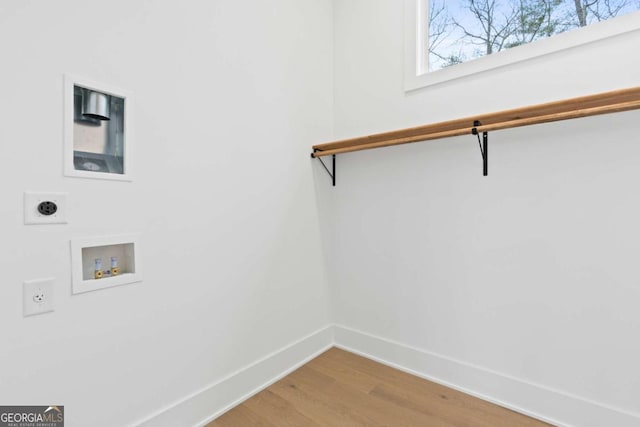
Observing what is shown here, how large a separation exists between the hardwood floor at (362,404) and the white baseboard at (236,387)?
4 cm

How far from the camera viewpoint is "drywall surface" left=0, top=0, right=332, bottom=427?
975 millimetres

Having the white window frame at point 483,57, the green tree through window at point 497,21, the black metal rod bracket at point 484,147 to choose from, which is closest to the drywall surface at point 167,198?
the white window frame at point 483,57

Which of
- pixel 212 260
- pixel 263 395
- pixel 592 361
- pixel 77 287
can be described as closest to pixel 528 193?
pixel 592 361

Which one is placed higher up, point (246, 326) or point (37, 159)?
point (37, 159)

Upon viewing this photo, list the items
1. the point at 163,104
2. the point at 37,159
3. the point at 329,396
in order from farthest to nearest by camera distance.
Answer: the point at 329,396 < the point at 163,104 < the point at 37,159

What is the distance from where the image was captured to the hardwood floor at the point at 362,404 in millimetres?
1446

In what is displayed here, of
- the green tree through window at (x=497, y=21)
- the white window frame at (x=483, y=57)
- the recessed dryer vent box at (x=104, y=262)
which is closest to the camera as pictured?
the recessed dryer vent box at (x=104, y=262)

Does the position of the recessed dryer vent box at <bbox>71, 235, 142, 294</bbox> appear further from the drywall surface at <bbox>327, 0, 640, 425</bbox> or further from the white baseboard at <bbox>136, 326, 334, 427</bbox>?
the drywall surface at <bbox>327, 0, 640, 425</bbox>

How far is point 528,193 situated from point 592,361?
2.60 ft

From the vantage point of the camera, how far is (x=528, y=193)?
148 cm

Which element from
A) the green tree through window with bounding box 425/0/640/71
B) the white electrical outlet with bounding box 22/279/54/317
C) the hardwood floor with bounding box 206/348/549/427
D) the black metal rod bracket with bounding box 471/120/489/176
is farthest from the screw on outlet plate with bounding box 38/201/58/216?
the green tree through window with bounding box 425/0/640/71

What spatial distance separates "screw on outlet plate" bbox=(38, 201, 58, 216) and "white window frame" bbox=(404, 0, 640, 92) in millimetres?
1823

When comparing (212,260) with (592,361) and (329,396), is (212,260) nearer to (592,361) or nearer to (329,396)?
(329,396)

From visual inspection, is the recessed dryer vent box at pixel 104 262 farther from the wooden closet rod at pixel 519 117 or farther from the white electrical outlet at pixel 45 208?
the wooden closet rod at pixel 519 117
